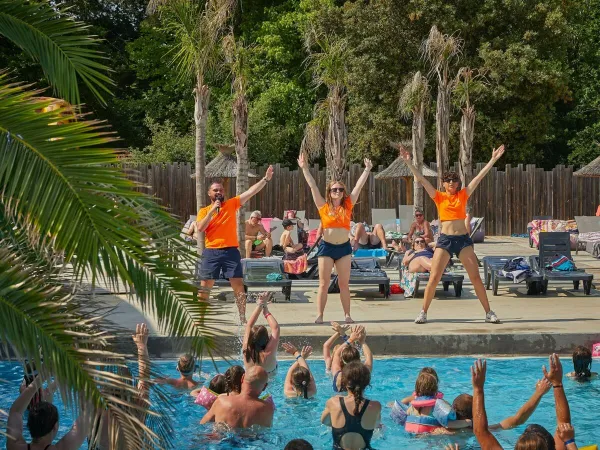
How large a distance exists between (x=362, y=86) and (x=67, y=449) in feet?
101

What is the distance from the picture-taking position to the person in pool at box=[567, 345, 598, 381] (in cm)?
879

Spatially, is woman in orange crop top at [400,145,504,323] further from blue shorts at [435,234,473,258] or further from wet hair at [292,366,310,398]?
wet hair at [292,366,310,398]

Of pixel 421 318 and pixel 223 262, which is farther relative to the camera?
pixel 421 318

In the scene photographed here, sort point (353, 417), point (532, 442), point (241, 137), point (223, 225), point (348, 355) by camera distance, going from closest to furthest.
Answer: point (532, 442) < point (353, 417) < point (348, 355) < point (223, 225) < point (241, 137)

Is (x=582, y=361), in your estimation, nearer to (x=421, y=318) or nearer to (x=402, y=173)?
(x=421, y=318)

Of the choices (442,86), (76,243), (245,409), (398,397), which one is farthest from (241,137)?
(76,243)

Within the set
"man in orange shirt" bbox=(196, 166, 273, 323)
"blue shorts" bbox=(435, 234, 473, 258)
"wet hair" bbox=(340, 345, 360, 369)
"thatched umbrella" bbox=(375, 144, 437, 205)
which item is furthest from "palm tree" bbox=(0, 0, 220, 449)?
"thatched umbrella" bbox=(375, 144, 437, 205)

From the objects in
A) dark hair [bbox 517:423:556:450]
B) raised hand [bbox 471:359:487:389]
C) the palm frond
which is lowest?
dark hair [bbox 517:423:556:450]

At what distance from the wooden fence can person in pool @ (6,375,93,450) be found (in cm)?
2395

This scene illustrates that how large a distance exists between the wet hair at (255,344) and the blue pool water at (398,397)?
1.90 ft

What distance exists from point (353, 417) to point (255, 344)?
7.02 feet

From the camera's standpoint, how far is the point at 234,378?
7277mm

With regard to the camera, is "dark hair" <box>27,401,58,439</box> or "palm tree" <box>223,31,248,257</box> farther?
"palm tree" <box>223,31,248,257</box>

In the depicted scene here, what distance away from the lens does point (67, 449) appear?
16.1 feet
